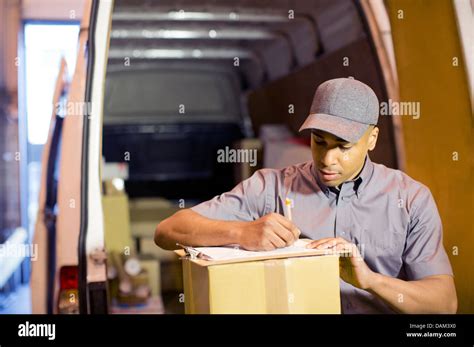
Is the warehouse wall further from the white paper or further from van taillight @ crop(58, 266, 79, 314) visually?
van taillight @ crop(58, 266, 79, 314)

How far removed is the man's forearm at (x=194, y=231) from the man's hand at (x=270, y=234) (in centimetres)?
7

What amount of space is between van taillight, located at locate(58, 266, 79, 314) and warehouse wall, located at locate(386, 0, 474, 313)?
1.56 m

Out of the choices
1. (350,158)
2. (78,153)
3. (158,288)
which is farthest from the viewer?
(158,288)

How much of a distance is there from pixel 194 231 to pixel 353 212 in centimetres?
66

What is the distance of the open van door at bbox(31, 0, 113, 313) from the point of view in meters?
3.04

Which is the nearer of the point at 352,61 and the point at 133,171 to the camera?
the point at 352,61

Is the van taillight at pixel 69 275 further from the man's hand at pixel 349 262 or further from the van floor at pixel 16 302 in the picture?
the man's hand at pixel 349 262

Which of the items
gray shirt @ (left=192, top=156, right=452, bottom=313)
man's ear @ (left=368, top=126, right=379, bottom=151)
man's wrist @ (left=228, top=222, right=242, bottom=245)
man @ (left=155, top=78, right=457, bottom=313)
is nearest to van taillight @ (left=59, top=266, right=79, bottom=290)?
man @ (left=155, top=78, right=457, bottom=313)

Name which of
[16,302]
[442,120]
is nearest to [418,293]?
[442,120]

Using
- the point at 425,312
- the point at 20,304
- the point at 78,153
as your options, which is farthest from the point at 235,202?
the point at 20,304

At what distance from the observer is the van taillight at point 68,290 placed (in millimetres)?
3053
